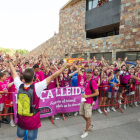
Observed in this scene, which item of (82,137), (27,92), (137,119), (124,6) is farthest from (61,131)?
(124,6)

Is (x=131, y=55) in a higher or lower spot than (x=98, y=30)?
lower

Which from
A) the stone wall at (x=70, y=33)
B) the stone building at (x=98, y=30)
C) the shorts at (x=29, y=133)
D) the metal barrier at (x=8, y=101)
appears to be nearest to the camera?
the shorts at (x=29, y=133)

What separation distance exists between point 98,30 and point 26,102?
19.6 metres

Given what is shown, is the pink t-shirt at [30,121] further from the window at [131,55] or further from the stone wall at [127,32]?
the window at [131,55]

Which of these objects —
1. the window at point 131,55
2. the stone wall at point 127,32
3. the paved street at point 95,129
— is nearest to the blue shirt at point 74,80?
the paved street at point 95,129

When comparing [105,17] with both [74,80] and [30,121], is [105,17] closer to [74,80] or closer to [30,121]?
[74,80]

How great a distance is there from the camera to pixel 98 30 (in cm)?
1978

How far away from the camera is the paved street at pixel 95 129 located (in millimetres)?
3582

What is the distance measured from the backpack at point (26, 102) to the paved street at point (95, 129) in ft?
5.84

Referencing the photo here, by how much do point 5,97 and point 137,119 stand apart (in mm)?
4847

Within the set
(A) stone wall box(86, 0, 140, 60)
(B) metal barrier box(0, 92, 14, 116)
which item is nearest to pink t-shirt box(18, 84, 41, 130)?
(B) metal barrier box(0, 92, 14, 116)

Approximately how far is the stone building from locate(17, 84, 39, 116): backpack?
13.7 meters

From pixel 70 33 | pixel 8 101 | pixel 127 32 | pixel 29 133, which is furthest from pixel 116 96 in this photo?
pixel 70 33

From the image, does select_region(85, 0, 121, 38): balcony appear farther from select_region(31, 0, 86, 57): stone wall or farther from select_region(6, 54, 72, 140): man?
select_region(6, 54, 72, 140): man
